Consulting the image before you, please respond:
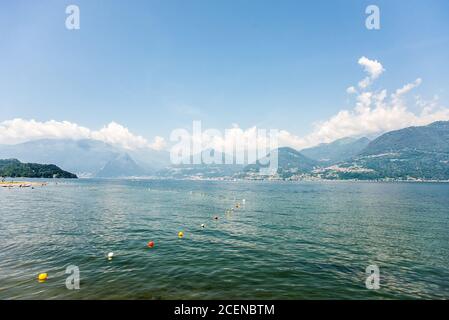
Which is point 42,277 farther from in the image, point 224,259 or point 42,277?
point 224,259

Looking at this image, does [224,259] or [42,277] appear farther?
[224,259]

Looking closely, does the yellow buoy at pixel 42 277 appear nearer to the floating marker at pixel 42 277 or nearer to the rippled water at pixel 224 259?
the floating marker at pixel 42 277

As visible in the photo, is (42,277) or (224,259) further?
(224,259)

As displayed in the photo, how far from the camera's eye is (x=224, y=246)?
35938 mm

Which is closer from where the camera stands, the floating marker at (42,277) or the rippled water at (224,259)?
the rippled water at (224,259)

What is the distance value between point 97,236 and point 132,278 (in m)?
20.2

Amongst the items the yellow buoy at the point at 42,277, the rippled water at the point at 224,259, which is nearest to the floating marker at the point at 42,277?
the yellow buoy at the point at 42,277

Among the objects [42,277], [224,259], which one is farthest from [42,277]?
[224,259]

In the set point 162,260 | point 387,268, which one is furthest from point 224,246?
point 387,268

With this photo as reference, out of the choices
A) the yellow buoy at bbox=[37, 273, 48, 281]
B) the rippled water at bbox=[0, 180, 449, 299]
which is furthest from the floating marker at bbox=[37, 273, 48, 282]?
the rippled water at bbox=[0, 180, 449, 299]

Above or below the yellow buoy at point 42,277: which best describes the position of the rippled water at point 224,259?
below

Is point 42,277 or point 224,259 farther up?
point 42,277

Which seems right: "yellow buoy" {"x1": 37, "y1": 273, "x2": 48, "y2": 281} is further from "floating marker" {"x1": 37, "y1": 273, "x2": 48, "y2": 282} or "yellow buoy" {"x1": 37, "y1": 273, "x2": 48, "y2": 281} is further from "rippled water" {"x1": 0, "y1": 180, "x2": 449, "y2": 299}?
"rippled water" {"x1": 0, "y1": 180, "x2": 449, "y2": 299}
